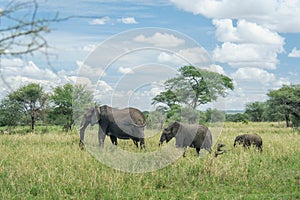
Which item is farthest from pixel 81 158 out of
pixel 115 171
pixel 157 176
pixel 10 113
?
pixel 10 113

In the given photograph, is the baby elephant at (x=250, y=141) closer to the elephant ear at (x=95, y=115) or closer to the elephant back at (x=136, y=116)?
the elephant back at (x=136, y=116)

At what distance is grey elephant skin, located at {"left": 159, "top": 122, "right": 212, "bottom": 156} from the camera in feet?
45.2

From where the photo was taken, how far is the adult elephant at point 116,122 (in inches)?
614

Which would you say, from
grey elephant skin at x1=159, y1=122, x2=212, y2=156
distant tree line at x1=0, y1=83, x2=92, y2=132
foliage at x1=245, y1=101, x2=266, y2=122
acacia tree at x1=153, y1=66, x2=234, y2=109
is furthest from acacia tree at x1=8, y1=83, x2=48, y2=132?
foliage at x1=245, y1=101, x2=266, y2=122

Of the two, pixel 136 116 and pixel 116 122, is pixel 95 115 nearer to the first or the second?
pixel 116 122

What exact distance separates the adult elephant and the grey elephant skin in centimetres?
187

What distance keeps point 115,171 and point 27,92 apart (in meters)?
23.0

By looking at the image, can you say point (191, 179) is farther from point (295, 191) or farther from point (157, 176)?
point (295, 191)

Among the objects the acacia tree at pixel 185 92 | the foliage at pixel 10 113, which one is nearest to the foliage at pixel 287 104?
the acacia tree at pixel 185 92

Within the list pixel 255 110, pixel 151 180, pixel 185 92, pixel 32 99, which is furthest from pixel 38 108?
pixel 255 110

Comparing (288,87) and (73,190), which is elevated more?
(288,87)

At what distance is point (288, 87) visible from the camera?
44.5m

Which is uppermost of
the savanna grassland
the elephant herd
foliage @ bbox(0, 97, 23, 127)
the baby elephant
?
foliage @ bbox(0, 97, 23, 127)

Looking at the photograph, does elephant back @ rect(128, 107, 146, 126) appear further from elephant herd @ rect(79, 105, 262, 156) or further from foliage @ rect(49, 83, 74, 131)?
foliage @ rect(49, 83, 74, 131)
